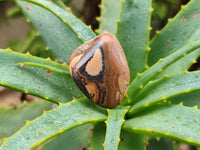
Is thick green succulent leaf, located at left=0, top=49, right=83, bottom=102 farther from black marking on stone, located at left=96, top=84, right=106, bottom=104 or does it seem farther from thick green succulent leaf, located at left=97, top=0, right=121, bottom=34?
thick green succulent leaf, located at left=97, top=0, right=121, bottom=34

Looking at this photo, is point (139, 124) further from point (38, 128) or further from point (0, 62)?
point (0, 62)

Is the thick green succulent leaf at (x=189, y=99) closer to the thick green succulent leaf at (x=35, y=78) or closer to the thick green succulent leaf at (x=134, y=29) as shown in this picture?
the thick green succulent leaf at (x=134, y=29)

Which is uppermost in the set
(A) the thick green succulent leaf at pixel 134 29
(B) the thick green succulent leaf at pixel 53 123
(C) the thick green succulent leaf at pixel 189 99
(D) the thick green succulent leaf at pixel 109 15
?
(D) the thick green succulent leaf at pixel 109 15

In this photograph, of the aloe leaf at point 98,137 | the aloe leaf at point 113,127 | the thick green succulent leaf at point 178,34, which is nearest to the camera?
the aloe leaf at point 113,127

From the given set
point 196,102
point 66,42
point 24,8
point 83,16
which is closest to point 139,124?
point 196,102

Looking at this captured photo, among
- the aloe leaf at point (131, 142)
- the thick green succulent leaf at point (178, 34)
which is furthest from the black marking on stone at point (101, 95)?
the thick green succulent leaf at point (178, 34)

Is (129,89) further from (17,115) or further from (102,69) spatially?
(17,115)

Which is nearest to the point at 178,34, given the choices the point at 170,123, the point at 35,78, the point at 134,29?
the point at 134,29
